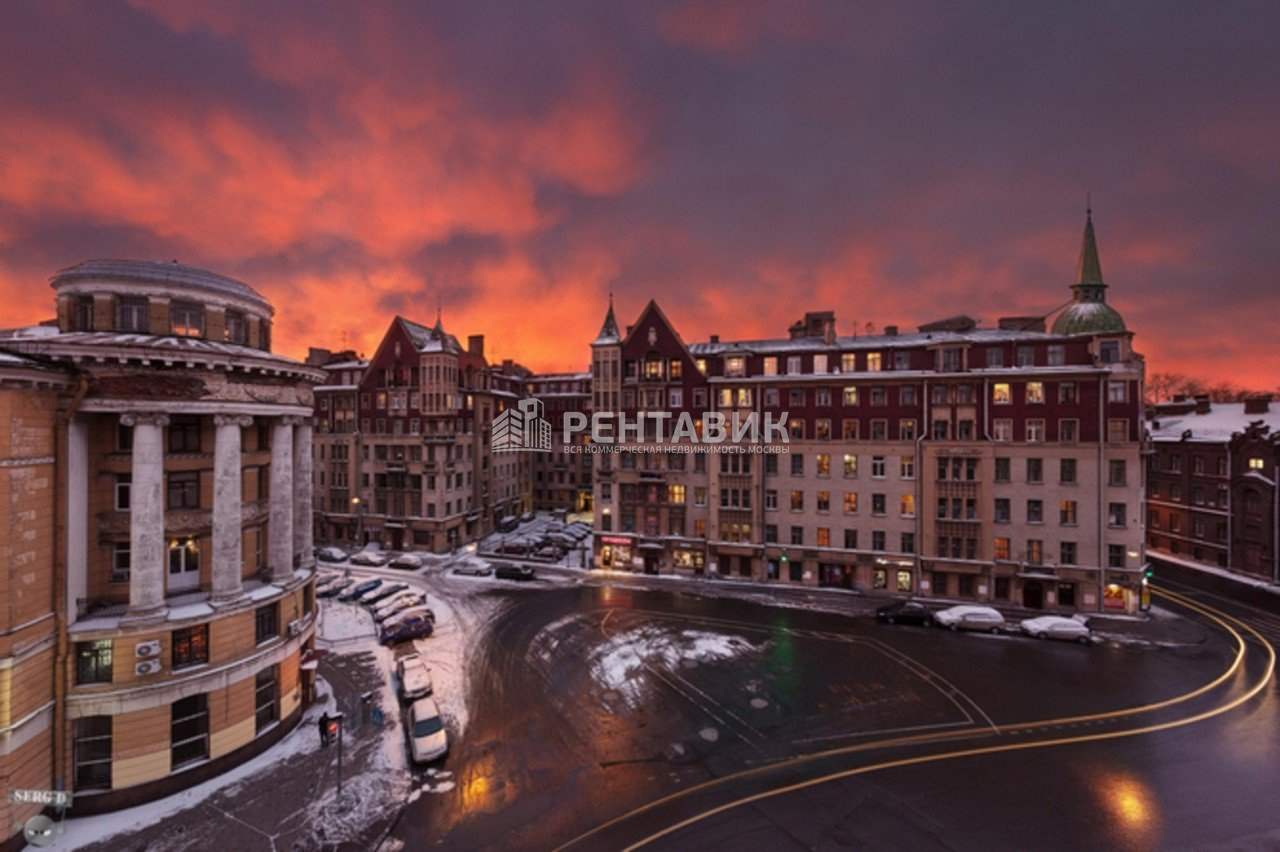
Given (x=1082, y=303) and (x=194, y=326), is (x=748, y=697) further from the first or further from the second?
(x=1082, y=303)

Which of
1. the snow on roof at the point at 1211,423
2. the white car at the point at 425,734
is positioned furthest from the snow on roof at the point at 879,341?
the white car at the point at 425,734

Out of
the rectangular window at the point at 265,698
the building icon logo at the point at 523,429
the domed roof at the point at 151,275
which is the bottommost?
the rectangular window at the point at 265,698

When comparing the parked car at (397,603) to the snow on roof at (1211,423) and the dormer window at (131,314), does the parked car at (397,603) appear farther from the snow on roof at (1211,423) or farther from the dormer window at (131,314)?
the snow on roof at (1211,423)

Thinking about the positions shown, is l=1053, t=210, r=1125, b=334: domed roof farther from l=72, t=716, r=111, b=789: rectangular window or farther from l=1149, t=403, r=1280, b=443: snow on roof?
l=72, t=716, r=111, b=789: rectangular window

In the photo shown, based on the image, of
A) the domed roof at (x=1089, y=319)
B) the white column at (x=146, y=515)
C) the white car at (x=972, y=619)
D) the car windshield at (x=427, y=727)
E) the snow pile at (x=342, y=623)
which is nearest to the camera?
the white column at (x=146, y=515)

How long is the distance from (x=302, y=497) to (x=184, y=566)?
21.7ft

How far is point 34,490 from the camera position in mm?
19312

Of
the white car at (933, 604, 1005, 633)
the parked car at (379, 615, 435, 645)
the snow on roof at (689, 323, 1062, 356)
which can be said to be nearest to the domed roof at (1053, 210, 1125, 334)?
the snow on roof at (689, 323, 1062, 356)

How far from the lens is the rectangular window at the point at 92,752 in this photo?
66.4 ft

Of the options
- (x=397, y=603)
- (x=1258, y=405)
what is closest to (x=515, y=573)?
(x=397, y=603)

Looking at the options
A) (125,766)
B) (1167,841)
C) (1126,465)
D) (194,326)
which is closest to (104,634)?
(125,766)

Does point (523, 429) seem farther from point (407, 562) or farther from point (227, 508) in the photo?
point (227, 508)

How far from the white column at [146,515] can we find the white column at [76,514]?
174cm

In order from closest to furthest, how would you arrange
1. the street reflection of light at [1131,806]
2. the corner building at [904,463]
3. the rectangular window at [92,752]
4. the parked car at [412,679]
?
the street reflection of light at [1131,806], the rectangular window at [92,752], the parked car at [412,679], the corner building at [904,463]
